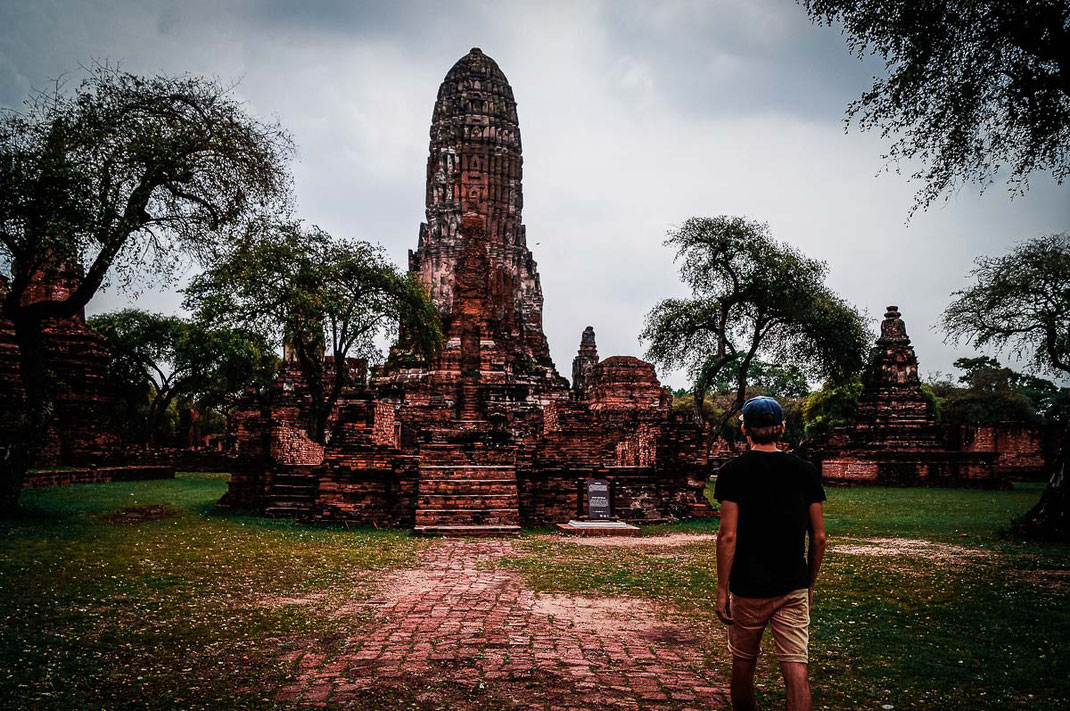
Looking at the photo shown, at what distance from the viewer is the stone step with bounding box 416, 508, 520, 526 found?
1197 cm

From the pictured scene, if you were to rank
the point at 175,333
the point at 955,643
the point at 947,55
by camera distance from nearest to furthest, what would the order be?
the point at 955,643
the point at 947,55
the point at 175,333

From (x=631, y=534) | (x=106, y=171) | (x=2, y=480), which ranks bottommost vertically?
(x=631, y=534)

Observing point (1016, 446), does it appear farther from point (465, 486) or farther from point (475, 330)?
point (465, 486)

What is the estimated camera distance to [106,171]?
11.6 m

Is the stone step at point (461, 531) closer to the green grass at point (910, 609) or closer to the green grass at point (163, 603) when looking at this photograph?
the green grass at point (163, 603)

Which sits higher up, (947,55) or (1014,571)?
(947,55)

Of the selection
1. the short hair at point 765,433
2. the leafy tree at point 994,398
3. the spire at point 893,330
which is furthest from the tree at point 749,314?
the short hair at point 765,433

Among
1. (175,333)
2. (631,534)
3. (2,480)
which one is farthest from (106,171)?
(175,333)

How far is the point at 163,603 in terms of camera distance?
6309mm

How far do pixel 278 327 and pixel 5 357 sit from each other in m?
6.82

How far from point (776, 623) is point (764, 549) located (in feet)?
1.07

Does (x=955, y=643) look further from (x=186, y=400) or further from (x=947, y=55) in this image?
(x=186, y=400)

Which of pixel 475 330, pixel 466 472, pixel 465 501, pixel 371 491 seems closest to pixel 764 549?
pixel 465 501

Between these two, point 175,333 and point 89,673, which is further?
point 175,333
